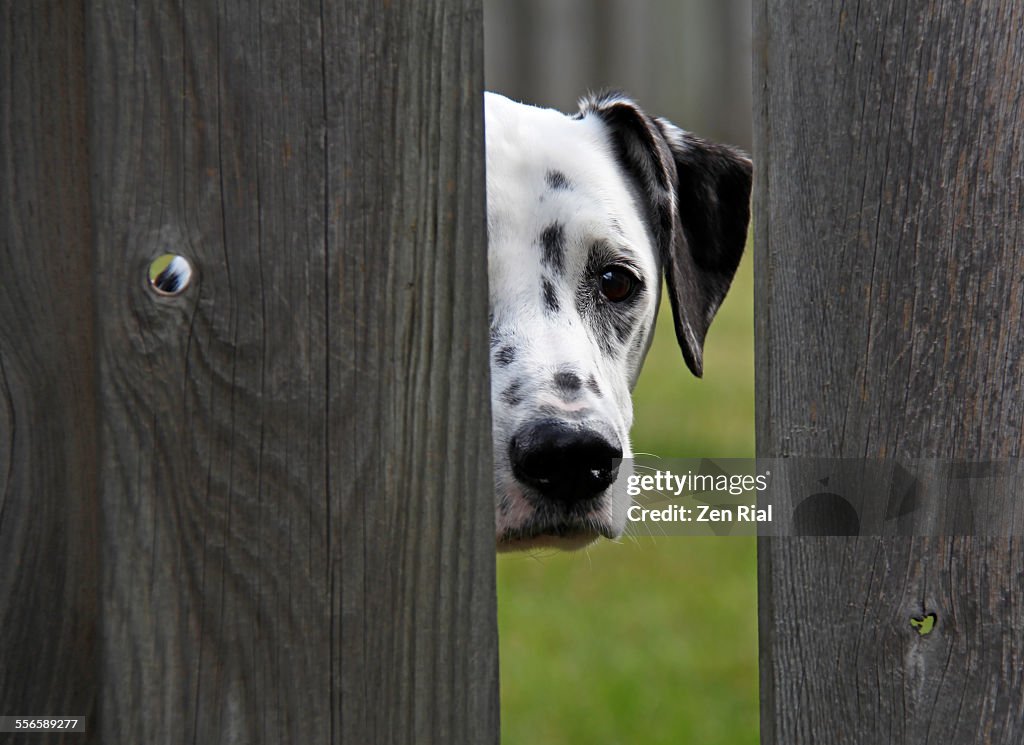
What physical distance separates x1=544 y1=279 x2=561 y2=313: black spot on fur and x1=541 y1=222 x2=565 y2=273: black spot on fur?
0.22 ft

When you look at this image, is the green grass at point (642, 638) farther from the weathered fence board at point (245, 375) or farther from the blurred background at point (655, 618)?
the weathered fence board at point (245, 375)

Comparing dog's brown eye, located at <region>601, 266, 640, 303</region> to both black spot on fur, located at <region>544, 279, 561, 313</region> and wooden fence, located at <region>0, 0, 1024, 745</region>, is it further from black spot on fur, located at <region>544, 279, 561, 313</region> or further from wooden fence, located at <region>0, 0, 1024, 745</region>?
wooden fence, located at <region>0, 0, 1024, 745</region>

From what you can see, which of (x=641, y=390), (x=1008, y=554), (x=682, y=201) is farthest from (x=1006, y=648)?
(x=641, y=390)

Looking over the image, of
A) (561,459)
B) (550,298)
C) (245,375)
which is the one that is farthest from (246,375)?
(550,298)

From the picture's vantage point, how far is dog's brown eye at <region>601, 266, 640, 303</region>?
3.12m

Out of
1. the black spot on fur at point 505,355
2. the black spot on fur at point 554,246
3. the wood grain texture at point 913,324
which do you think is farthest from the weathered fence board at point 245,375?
the black spot on fur at point 554,246

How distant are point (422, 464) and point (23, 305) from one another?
53 cm

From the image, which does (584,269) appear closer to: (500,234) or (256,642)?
(500,234)

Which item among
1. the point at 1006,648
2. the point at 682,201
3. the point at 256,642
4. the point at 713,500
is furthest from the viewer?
the point at 682,201

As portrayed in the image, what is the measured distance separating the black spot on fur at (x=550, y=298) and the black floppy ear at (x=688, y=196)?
52cm

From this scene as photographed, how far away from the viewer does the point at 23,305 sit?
1.41m

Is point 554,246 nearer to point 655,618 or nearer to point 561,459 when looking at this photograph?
point 561,459

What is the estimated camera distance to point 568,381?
2670 millimetres

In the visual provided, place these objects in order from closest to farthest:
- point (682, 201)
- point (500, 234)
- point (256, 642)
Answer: point (256, 642) → point (500, 234) → point (682, 201)
